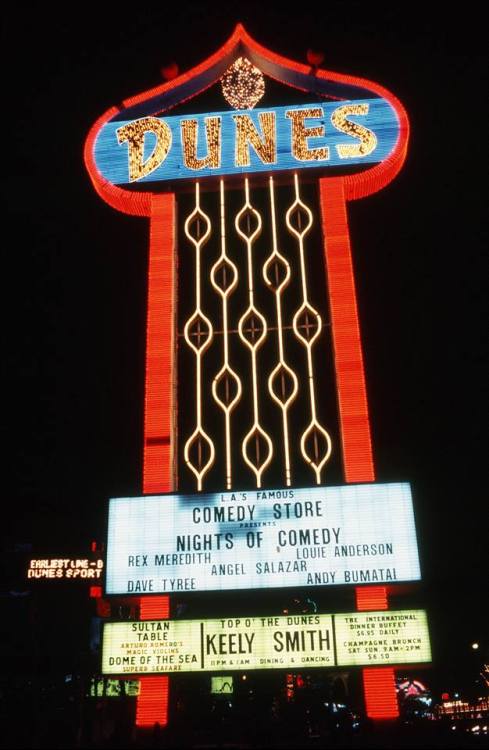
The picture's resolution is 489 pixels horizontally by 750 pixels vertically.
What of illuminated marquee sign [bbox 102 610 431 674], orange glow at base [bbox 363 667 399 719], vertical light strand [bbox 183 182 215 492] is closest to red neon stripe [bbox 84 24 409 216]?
vertical light strand [bbox 183 182 215 492]

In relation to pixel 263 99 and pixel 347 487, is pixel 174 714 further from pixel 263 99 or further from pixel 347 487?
pixel 263 99

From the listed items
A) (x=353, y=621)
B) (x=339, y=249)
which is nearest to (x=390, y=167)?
(x=339, y=249)

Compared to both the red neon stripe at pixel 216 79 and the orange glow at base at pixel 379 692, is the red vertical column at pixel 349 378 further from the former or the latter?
the red neon stripe at pixel 216 79

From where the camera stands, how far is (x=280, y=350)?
51.6 feet

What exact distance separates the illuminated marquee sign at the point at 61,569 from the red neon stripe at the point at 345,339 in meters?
24.6

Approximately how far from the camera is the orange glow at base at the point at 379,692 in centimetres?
1268

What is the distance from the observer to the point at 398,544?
42.6ft

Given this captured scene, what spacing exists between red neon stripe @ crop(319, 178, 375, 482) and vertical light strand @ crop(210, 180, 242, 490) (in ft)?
7.19

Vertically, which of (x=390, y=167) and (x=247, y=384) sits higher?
(x=390, y=167)

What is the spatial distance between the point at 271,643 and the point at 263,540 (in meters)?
1.77

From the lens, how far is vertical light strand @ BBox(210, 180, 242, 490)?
15.1 metres

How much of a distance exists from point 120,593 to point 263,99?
1350 centimetres

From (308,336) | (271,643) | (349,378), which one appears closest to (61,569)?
(308,336)

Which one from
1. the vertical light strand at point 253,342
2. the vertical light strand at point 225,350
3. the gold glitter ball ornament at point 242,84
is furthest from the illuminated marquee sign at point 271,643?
the gold glitter ball ornament at point 242,84
